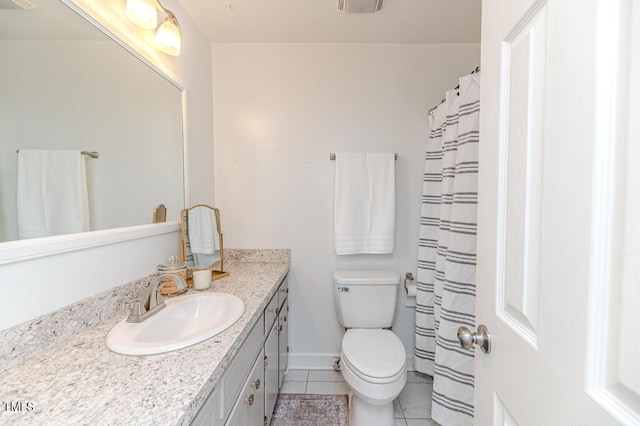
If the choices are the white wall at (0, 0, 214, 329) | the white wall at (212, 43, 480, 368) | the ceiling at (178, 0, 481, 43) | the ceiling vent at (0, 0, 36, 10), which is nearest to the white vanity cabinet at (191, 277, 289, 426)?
the white wall at (212, 43, 480, 368)

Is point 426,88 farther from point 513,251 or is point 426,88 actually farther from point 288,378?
point 288,378

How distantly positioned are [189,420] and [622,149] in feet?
2.82

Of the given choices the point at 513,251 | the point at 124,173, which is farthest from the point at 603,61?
the point at 124,173

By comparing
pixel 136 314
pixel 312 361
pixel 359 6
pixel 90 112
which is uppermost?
pixel 359 6

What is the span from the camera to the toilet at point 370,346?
4.08 feet

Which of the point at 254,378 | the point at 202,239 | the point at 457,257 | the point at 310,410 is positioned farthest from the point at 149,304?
the point at 457,257

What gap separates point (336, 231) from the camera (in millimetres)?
1807

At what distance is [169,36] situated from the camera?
4.14 ft

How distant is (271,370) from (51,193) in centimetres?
121

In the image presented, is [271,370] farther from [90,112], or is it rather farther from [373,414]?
[90,112]

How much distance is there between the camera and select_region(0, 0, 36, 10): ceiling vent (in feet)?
2.24

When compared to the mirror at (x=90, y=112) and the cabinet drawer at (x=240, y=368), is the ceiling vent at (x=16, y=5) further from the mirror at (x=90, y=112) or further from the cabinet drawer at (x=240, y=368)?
the cabinet drawer at (x=240, y=368)

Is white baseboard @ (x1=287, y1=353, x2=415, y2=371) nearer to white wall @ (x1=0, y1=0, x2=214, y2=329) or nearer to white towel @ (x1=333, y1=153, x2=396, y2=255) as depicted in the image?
white towel @ (x1=333, y1=153, x2=396, y2=255)

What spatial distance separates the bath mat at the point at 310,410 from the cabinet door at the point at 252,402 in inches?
14.7
